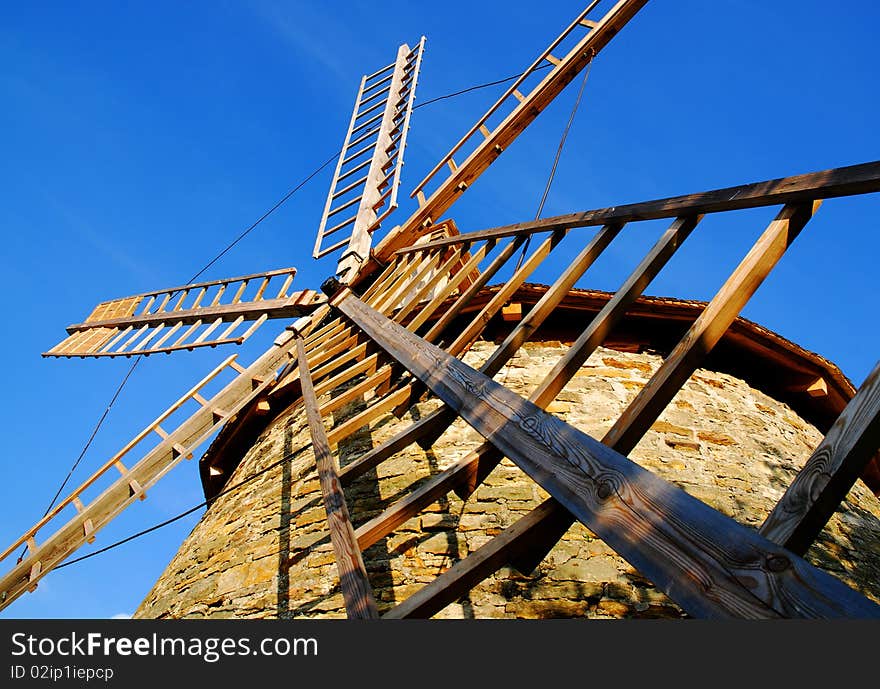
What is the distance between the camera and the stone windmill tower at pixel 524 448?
5.24ft

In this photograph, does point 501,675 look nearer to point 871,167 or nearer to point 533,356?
point 871,167

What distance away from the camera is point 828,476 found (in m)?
1.43

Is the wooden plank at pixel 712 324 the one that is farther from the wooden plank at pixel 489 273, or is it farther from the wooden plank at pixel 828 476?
the wooden plank at pixel 489 273

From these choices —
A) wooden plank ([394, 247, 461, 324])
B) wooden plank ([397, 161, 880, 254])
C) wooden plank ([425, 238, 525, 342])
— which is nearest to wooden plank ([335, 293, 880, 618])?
wooden plank ([397, 161, 880, 254])

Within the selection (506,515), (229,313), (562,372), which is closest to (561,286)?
(562,372)

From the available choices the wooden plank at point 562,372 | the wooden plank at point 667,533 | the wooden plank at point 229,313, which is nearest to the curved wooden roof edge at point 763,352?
the wooden plank at point 229,313

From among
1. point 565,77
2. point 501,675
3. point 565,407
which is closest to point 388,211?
point 565,77

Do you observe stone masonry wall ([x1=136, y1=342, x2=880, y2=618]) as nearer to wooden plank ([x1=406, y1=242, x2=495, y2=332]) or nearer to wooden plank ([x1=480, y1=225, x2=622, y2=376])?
wooden plank ([x1=406, y1=242, x2=495, y2=332])

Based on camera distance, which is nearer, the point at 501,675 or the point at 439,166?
the point at 501,675

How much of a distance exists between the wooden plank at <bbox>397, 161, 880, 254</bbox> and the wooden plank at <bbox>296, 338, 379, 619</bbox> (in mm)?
1477

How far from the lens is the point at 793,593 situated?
1315mm

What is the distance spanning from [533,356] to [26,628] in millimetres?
3648

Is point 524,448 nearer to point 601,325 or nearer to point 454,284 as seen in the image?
point 601,325

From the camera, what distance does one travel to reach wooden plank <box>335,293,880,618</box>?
52.1 inches
